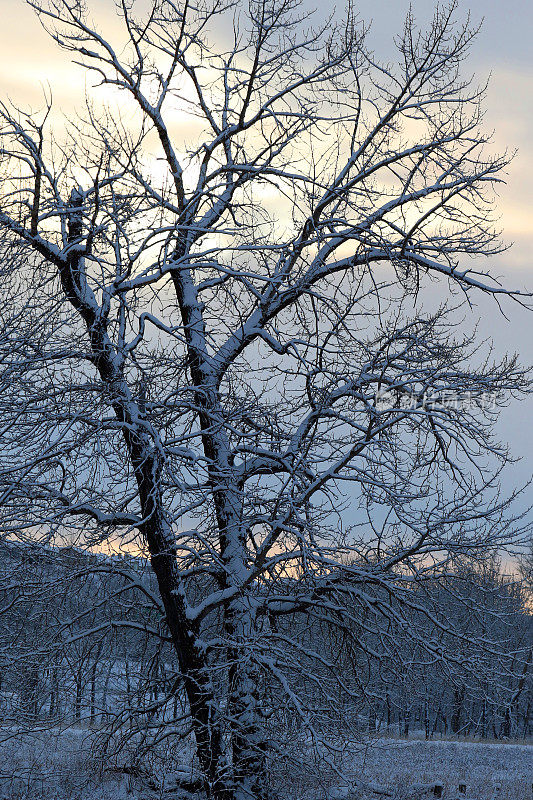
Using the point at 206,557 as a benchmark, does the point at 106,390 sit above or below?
above

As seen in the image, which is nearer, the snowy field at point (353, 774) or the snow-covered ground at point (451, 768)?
the snowy field at point (353, 774)

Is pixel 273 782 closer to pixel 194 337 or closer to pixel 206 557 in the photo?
pixel 206 557

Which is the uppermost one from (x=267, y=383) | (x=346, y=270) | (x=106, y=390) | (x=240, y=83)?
(x=240, y=83)

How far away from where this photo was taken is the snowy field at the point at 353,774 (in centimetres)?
924

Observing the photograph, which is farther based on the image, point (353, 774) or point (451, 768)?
point (451, 768)

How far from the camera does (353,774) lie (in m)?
11.3

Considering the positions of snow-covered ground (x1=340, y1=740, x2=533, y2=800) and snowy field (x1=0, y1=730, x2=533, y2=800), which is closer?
snowy field (x1=0, y1=730, x2=533, y2=800)

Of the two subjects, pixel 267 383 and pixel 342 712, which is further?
pixel 267 383

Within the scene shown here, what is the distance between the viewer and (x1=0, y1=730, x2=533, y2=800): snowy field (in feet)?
30.3

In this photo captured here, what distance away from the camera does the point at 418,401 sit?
8.95 meters

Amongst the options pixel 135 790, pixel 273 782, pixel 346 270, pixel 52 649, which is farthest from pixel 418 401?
pixel 135 790

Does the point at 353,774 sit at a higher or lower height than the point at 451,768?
higher

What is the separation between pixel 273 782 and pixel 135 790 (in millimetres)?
2577

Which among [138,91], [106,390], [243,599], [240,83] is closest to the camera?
[106,390]
